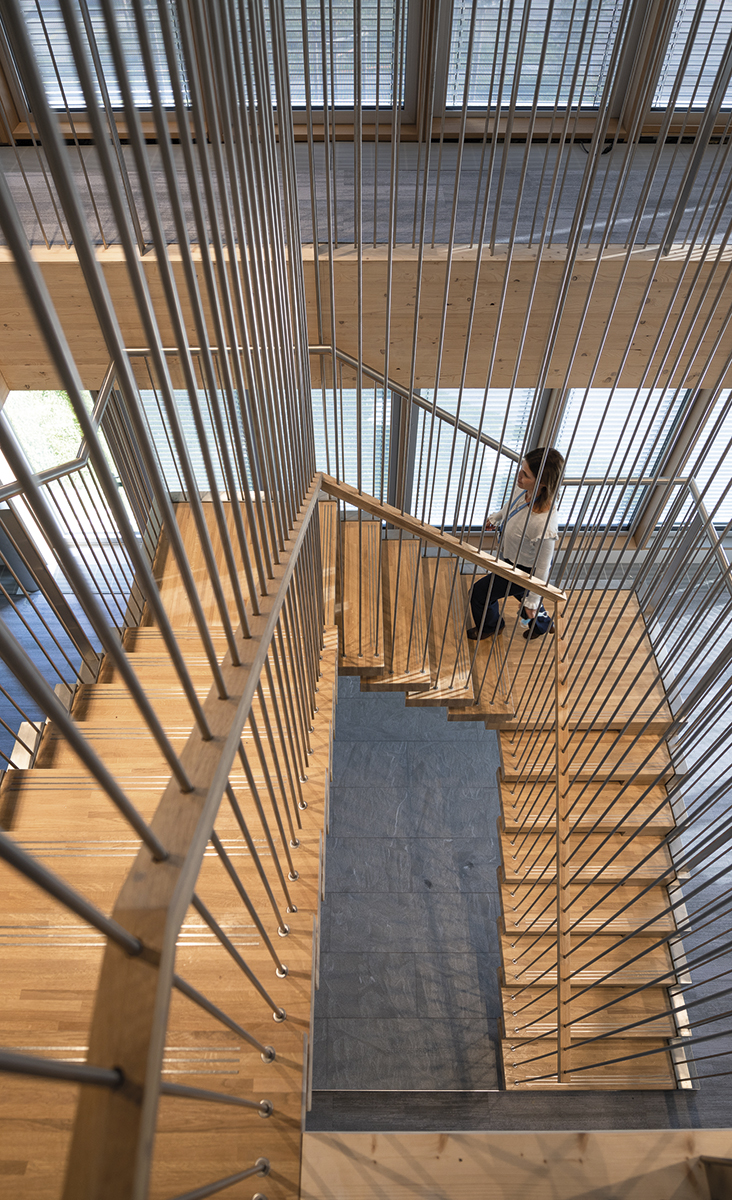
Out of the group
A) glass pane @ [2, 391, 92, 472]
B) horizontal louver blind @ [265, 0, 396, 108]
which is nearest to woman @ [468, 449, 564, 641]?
horizontal louver blind @ [265, 0, 396, 108]

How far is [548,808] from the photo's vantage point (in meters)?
3.62

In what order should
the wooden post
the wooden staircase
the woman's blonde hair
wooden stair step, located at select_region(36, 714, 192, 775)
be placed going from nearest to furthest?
1. wooden stair step, located at select_region(36, 714, 192, 775)
2. the wooden post
3. the woman's blonde hair
4. the wooden staircase

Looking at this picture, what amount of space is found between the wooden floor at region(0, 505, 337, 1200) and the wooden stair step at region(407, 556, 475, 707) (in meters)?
1.20

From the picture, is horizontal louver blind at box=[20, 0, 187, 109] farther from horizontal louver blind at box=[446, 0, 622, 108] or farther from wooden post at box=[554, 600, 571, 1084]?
wooden post at box=[554, 600, 571, 1084]

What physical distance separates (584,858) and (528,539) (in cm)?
161

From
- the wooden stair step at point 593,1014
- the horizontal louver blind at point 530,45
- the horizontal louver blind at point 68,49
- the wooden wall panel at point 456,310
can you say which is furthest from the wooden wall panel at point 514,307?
the wooden stair step at point 593,1014

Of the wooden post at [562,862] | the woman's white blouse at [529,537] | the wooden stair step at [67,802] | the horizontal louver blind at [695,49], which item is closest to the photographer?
the wooden stair step at [67,802]

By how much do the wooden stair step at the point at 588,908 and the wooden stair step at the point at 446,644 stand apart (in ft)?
3.23

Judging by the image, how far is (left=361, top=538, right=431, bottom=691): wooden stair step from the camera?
11.8 ft

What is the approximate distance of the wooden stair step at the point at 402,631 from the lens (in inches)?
142

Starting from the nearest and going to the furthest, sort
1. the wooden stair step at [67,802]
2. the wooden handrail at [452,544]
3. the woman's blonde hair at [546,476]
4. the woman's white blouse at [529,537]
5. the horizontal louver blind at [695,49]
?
1. the wooden stair step at [67,802]
2. the wooden handrail at [452,544]
3. the woman's blonde hair at [546,476]
4. the woman's white blouse at [529,537]
5. the horizontal louver blind at [695,49]

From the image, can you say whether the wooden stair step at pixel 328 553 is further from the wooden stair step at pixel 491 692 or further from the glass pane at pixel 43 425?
the glass pane at pixel 43 425

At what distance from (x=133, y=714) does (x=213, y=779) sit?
6.31 ft

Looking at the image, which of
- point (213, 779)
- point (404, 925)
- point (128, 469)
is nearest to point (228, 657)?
point (213, 779)
